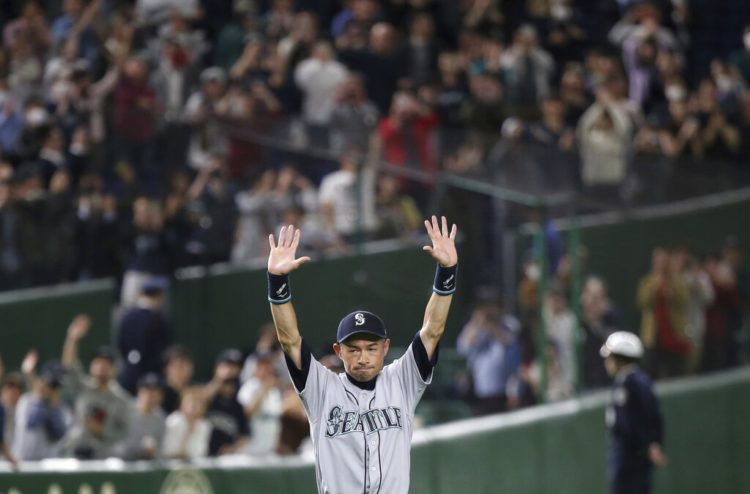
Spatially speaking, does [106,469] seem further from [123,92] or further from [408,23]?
[408,23]

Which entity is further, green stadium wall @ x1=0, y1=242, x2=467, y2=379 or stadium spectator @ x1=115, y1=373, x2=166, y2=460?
green stadium wall @ x1=0, y1=242, x2=467, y2=379

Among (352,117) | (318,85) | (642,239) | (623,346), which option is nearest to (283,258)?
(623,346)

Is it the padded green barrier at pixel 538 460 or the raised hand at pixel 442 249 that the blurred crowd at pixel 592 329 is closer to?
the padded green barrier at pixel 538 460

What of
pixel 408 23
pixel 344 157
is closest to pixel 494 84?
pixel 408 23

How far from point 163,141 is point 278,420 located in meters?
3.42

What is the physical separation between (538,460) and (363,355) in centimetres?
707

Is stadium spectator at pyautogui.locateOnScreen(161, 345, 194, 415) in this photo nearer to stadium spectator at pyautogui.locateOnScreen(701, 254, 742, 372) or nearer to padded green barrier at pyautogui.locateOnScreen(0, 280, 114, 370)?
padded green barrier at pyautogui.locateOnScreen(0, 280, 114, 370)

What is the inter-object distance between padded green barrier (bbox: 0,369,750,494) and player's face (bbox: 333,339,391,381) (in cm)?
488

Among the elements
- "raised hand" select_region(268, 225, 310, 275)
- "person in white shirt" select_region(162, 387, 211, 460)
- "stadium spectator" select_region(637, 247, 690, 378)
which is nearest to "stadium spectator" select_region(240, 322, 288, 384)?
"person in white shirt" select_region(162, 387, 211, 460)

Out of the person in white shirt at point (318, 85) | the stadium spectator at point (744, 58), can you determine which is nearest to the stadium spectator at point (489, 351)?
the person in white shirt at point (318, 85)

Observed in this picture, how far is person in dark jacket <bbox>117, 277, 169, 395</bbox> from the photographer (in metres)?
13.9

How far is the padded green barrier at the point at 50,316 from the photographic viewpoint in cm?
1462

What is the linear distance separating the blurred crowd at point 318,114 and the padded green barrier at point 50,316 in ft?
0.52

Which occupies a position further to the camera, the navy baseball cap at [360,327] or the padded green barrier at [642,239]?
the padded green barrier at [642,239]
